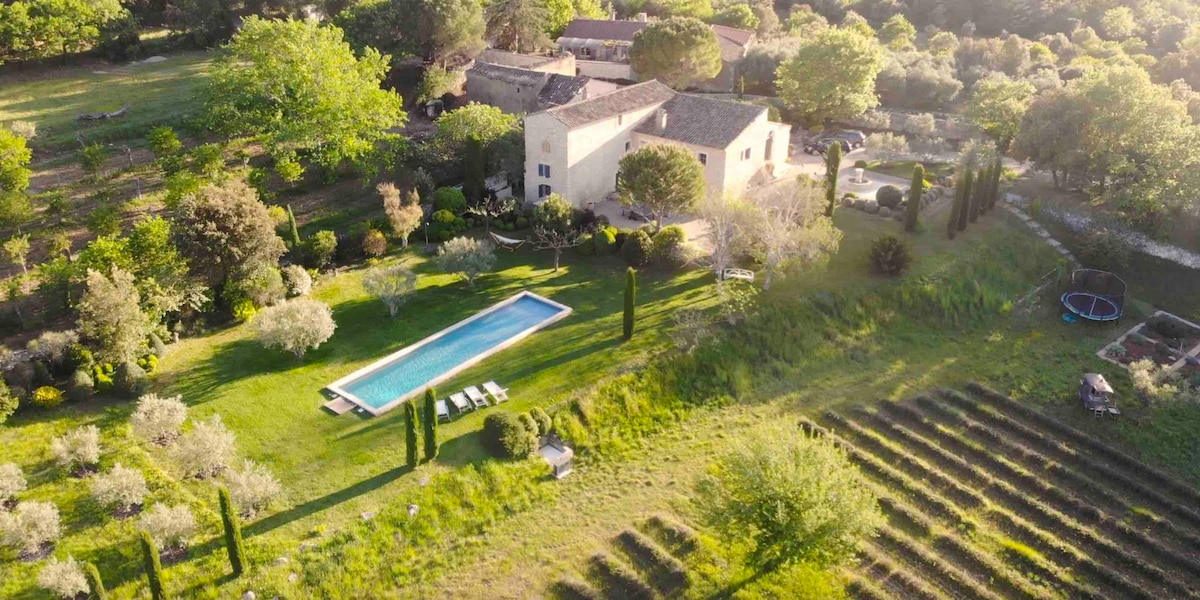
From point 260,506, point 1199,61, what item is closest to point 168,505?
point 260,506

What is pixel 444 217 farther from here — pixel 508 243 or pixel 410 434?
pixel 410 434

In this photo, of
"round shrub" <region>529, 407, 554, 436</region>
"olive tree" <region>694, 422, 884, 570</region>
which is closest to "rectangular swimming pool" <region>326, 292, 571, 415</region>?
"round shrub" <region>529, 407, 554, 436</region>

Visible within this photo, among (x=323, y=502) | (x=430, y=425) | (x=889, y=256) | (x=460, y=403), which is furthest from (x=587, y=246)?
(x=323, y=502)

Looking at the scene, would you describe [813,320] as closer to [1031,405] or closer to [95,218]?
[1031,405]

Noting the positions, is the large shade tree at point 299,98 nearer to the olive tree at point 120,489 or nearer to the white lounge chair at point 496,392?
the white lounge chair at point 496,392

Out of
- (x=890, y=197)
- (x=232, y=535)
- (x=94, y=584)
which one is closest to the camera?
(x=94, y=584)

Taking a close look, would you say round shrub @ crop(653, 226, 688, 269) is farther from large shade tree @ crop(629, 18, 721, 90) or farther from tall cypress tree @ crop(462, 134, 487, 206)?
large shade tree @ crop(629, 18, 721, 90)
